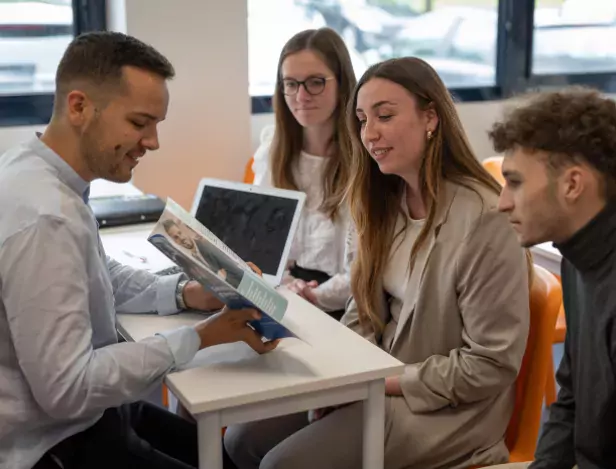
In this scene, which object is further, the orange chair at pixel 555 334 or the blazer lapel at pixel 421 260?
the orange chair at pixel 555 334

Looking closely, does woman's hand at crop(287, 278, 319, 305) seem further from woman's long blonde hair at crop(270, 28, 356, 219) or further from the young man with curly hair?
the young man with curly hair

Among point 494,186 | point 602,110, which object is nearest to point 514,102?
point 602,110

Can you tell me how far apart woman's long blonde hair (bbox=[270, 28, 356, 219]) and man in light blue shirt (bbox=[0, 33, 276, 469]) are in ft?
2.99

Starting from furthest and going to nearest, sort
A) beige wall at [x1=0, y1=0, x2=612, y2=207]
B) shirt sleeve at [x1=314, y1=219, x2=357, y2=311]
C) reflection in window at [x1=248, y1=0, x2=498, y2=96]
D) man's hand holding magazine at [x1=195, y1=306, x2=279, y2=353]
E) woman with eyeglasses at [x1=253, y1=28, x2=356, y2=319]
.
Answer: reflection in window at [x1=248, y1=0, x2=498, y2=96] < beige wall at [x1=0, y1=0, x2=612, y2=207] < woman with eyeglasses at [x1=253, y1=28, x2=356, y2=319] < shirt sleeve at [x1=314, y1=219, x2=357, y2=311] < man's hand holding magazine at [x1=195, y1=306, x2=279, y2=353]

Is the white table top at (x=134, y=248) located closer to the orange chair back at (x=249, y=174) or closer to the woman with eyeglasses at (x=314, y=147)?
the woman with eyeglasses at (x=314, y=147)

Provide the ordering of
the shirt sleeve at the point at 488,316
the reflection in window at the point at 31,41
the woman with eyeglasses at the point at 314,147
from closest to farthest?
the shirt sleeve at the point at 488,316 → the woman with eyeglasses at the point at 314,147 → the reflection in window at the point at 31,41

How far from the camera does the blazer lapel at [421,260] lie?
5.62 ft

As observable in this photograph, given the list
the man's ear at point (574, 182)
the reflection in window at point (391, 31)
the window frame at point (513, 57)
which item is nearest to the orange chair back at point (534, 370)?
the man's ear at point (574, 182)

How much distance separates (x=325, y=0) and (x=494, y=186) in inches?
86.9

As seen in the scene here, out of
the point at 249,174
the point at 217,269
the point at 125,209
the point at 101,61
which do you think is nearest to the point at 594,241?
the point at 217,269

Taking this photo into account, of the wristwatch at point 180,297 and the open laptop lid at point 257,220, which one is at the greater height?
the open laptop lid at point 257,220

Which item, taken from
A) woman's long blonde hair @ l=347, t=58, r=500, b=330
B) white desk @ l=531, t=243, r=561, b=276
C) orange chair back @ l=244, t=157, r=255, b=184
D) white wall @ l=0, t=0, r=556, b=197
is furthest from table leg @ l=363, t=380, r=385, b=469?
white wall @ l=0, t=0, r=556, b=197

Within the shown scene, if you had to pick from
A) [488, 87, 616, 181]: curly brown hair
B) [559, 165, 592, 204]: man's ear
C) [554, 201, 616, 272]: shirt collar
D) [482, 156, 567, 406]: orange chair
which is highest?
[488, 87, 616, 181]: curly brown hair

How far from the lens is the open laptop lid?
198 cm
